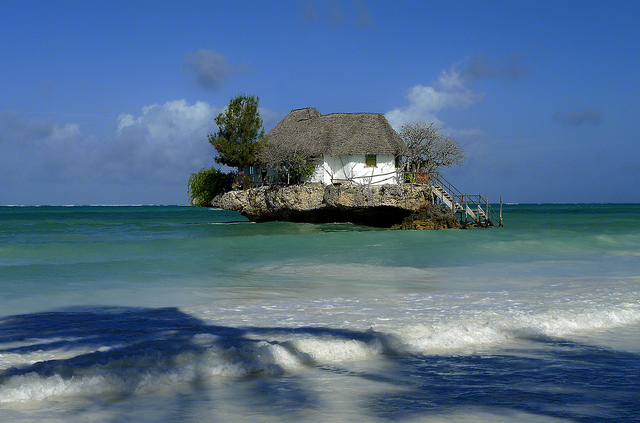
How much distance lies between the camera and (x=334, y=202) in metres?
36.8

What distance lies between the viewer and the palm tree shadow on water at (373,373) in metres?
4.82

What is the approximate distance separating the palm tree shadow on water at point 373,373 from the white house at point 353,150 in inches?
1218

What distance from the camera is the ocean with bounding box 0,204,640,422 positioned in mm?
4879

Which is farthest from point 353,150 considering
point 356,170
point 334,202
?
point 334,202

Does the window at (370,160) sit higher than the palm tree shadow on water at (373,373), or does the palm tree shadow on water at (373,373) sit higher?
the window at (370,160)

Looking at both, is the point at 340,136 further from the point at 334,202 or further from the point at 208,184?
the point at 208,184

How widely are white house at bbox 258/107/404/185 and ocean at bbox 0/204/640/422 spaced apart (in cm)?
2347

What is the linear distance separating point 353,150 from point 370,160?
1503 mm

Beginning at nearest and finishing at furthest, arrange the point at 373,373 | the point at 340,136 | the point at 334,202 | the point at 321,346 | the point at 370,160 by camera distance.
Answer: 1. the point at 373,373
2. the point at 321,346
3. the point at 334,202
4. the point at 370,160
5. the point at 340,136

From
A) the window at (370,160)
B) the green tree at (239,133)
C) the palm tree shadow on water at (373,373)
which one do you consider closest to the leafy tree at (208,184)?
the green tree at (239,133)

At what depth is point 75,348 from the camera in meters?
6.96

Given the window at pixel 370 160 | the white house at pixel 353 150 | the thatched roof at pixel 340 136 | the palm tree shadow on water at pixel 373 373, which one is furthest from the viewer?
the window at pixel 370 160

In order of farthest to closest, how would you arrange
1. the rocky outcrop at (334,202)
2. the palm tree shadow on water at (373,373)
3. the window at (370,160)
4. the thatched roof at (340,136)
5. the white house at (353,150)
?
the window at (370,160)
the thatched roof at (340,136)
the white house at (353,150)
the rocky outcrop at (334,202)
the palm tree shadow on water at (373,373)

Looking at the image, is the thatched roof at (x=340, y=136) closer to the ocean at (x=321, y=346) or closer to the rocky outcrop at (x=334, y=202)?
the rocky outcrop at (x=334, y=202)
